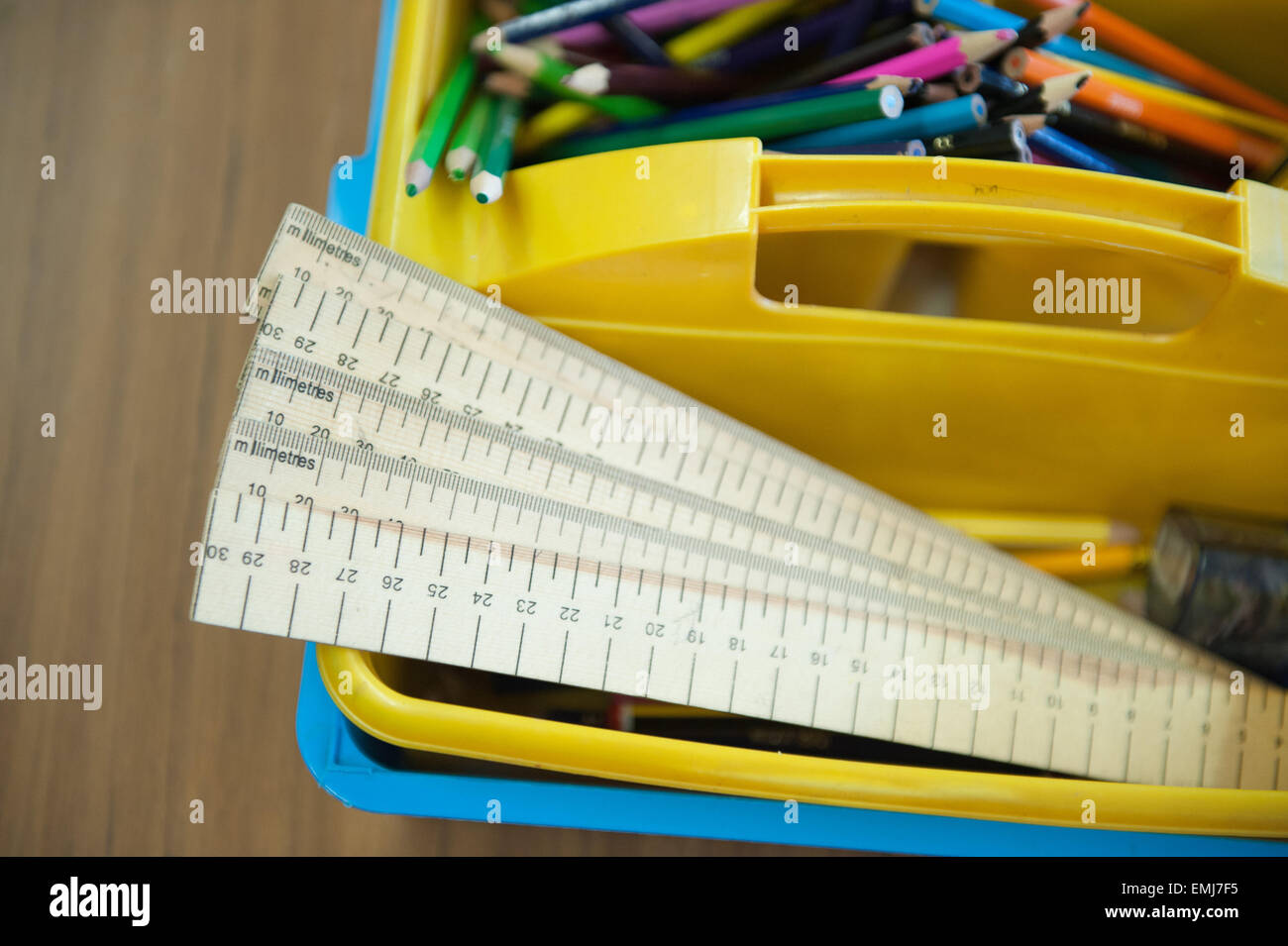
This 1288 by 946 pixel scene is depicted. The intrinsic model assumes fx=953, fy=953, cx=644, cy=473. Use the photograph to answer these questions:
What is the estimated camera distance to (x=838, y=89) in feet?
1.69

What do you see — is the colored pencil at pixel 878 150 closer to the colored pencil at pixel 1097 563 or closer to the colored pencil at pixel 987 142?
the colored pencil at pixel 987 142

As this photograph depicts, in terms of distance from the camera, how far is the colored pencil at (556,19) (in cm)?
54

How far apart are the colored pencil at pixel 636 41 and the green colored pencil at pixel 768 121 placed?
0.04 m

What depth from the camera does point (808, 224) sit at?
48 cm

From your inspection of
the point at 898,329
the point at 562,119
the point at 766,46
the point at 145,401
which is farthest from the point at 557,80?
the point at 145,401

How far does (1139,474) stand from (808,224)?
0.27 m

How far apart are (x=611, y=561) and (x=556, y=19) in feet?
1.00

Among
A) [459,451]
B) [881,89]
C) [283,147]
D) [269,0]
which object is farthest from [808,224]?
[269,0]

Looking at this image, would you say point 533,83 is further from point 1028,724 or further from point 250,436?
point 1028,724

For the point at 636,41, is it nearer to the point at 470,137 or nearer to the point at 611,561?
the point at 470,137

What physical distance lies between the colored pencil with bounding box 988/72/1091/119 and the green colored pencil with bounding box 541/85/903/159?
Result: 0.21 feet

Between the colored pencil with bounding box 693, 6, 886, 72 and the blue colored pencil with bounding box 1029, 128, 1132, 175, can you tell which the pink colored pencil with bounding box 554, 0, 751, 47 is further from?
the blue colored pencil with bounding box 1029, 128, 1132, 175

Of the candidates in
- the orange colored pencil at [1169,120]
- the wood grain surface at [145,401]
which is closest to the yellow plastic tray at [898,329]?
the orange colored pencil at [1169,120]

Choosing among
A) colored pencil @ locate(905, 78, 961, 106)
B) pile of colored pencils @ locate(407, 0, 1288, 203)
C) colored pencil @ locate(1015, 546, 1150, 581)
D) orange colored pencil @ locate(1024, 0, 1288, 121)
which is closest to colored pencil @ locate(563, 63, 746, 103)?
pile of colored pencils @ locate(407, 0, 1288, 203)
